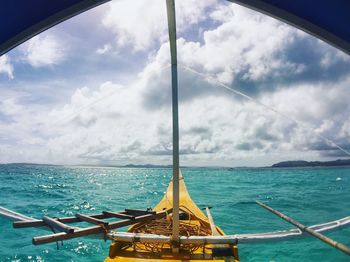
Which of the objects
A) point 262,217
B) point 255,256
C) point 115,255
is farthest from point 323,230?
point 262,217

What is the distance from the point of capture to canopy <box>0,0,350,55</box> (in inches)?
55.8

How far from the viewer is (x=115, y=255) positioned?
509 cm

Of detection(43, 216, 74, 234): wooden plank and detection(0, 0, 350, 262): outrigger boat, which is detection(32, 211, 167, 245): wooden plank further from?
detection(43, 216, 74, 234): wooden plank

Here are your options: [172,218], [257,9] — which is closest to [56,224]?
[172,218]

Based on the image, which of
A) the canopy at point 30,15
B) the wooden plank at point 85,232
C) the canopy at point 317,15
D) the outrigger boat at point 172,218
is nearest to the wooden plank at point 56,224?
the outrigger boat at point 172,218

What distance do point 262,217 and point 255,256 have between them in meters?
8.29

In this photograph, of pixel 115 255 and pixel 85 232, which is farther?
pixel 115 255

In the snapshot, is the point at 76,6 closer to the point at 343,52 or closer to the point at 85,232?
the point at 343,52

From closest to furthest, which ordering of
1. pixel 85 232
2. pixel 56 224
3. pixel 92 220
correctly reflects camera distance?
pixel 56 224 < pixel 85 232 < pixel 92 220

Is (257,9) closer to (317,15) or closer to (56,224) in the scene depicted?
(317,15)

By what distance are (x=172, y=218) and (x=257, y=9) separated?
4239 millimetres

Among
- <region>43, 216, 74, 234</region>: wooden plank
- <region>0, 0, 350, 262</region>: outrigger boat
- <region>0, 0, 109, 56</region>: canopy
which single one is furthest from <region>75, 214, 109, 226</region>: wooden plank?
<region>0, 0, 109, 56</region>: canopy

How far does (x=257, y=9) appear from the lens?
5.29 ft

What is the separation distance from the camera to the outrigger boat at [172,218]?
1498 mm
